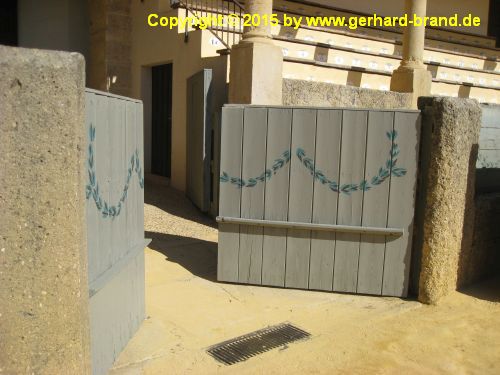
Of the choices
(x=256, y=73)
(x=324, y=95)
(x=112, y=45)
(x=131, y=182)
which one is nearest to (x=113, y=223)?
(x=131, y=182)

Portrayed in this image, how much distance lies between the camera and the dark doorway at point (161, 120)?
8.88 metres

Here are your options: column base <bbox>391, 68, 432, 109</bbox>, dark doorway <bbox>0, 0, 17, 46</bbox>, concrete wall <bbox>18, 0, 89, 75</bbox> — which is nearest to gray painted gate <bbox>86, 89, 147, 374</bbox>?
column base <bbox>391, 68, 432, 109</bbox>

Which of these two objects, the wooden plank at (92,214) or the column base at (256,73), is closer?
the wooden plank at (92,214)

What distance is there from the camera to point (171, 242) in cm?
588

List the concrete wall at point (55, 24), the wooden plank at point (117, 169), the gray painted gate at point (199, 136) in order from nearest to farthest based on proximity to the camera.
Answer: the wooden plank at point (117, 169) → the gray painted gate at point (199, 136) → the concrete wall at point (55, 24)

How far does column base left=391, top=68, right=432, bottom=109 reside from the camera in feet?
27.4

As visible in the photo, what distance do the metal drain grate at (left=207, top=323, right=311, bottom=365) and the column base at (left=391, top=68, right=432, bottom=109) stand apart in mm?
5729

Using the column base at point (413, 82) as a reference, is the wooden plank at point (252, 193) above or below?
below

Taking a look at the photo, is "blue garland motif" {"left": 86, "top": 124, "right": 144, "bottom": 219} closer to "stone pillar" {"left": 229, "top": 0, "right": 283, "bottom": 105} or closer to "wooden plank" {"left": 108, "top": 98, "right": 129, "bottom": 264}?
"wooden plank" {"left": 108, "top": 98, "right": 129, "bottom": 264}

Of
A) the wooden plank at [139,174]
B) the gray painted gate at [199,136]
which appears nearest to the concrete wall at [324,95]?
the gray painted gate at [199,136]

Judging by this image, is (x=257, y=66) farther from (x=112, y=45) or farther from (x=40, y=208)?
(x=40, y=208)

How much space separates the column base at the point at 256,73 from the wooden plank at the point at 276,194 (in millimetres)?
2122

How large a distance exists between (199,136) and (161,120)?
218 cm

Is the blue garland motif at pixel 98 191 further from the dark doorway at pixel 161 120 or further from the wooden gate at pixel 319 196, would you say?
the dark doorway at pixel 161 120
